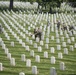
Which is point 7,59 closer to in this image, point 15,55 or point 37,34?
point 15,55

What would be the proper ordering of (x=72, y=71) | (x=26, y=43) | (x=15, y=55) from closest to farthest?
(x=72, y=71), (x=15, y=55), (x=26, y=43)

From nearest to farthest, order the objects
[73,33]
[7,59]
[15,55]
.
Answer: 1. [7,59]
2. [15,55]
3. [73,33]

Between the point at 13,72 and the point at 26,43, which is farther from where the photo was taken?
the point at 26,43

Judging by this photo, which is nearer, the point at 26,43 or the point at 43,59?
the point at 43,59

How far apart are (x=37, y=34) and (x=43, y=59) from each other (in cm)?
720

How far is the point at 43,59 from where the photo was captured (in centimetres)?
1994

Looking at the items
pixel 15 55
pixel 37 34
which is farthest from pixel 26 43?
pixel 15 55

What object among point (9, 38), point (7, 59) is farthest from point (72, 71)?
point (9, 38)

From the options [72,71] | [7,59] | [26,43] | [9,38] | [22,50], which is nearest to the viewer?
[72,71]

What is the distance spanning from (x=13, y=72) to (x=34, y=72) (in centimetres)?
136

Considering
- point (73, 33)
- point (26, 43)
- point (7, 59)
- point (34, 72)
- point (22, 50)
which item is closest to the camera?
point (34, 72)

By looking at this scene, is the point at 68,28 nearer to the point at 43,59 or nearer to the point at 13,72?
the point at 43,59

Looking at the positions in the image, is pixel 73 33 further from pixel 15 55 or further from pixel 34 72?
pixel 34 72

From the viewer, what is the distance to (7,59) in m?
19.6
